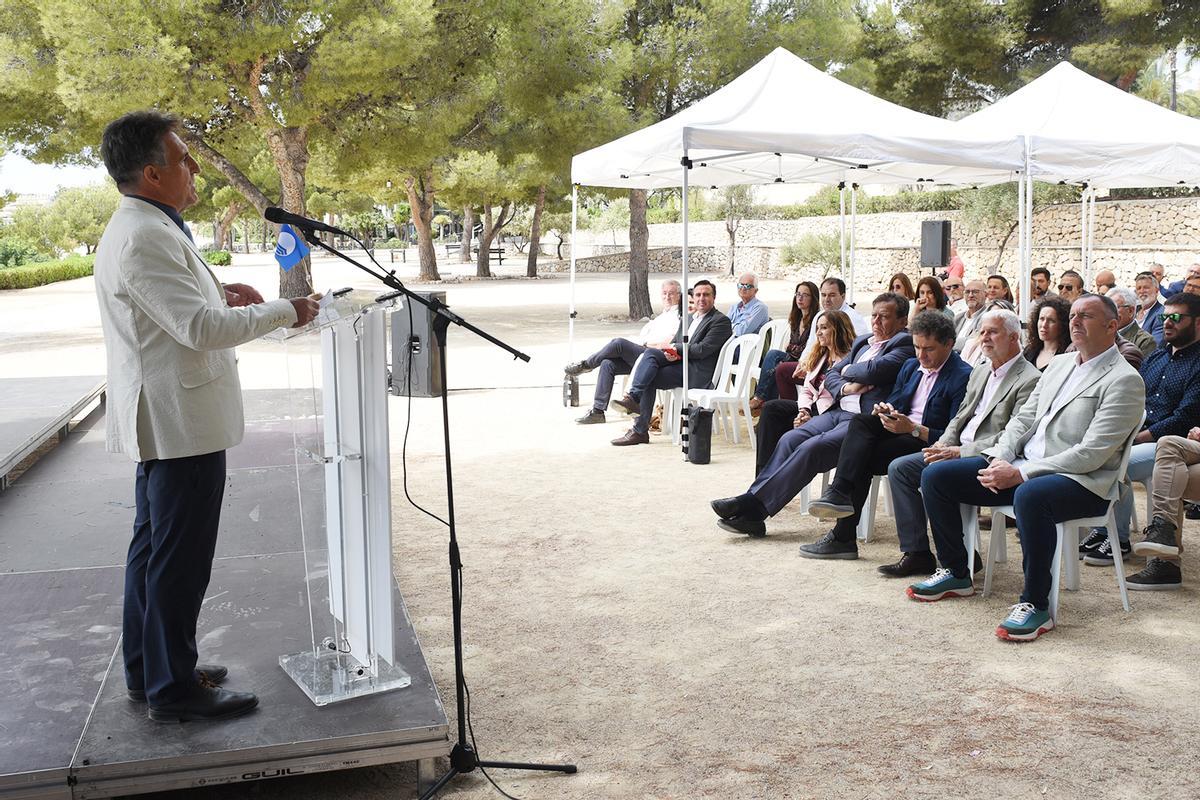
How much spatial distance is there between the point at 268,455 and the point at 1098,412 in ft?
16.0

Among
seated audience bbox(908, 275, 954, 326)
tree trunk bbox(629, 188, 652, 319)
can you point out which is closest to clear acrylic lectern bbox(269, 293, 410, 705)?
seated audience bbox(908, 275, 954, 326)

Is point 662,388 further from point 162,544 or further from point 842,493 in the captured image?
point 162,544

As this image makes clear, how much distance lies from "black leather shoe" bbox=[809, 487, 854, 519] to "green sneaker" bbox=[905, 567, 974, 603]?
22.7 inches

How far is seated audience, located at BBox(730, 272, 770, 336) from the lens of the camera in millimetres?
8320

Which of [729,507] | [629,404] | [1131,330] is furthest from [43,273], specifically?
[1131,330]

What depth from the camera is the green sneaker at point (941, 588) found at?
14.7ft

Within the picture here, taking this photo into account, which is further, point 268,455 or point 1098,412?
point 268,455

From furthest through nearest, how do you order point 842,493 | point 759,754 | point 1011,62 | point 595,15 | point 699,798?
point 1011,62 → point 595,15 → point 842,493 → point 759,754 → point 699,798

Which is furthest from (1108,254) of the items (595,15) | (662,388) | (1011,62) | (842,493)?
(842,493)

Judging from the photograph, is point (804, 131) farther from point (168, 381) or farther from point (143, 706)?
point (143, 706)

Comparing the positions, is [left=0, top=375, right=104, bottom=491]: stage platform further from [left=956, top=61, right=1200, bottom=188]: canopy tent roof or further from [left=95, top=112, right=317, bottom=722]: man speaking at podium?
[left=956, top=61, right=1200, bottom=188]: canopy tent roof

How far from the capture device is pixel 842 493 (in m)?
5.05

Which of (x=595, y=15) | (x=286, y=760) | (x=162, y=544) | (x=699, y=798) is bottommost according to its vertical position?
(x=699, y=798)

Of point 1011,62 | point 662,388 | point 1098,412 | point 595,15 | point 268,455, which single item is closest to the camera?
point 1098,412
